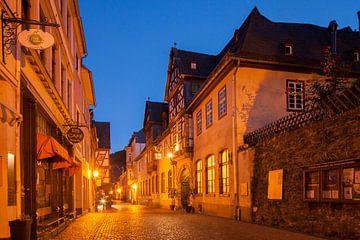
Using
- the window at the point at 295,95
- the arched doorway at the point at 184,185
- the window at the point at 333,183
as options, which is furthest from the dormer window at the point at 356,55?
the arched doorway at the point at 184,185

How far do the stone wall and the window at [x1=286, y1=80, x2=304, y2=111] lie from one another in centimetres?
420

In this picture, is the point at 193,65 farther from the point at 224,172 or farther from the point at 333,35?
the point at 224,172

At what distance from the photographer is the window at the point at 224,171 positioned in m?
21.3

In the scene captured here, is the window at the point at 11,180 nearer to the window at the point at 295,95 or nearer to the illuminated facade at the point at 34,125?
the illuminated facade at the point at 34,125

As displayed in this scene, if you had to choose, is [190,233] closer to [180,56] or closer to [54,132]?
[54,132]

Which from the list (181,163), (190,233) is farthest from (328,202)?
(181,163)

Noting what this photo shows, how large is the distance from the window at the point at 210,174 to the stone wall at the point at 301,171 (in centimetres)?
650

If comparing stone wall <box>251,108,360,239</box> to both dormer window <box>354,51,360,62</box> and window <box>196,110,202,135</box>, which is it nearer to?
dormer window <box>354,51,360,62</box>

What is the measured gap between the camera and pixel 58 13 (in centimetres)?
1551

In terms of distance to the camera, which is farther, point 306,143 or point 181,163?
point 181,163

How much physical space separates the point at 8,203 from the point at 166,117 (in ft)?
114

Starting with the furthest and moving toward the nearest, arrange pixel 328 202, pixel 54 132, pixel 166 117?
pixel 166 117, pixel 54 132, pixel 328 202

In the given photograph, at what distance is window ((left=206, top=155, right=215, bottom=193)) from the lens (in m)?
24.0

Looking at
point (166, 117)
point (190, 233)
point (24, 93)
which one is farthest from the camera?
point (166, 117)
